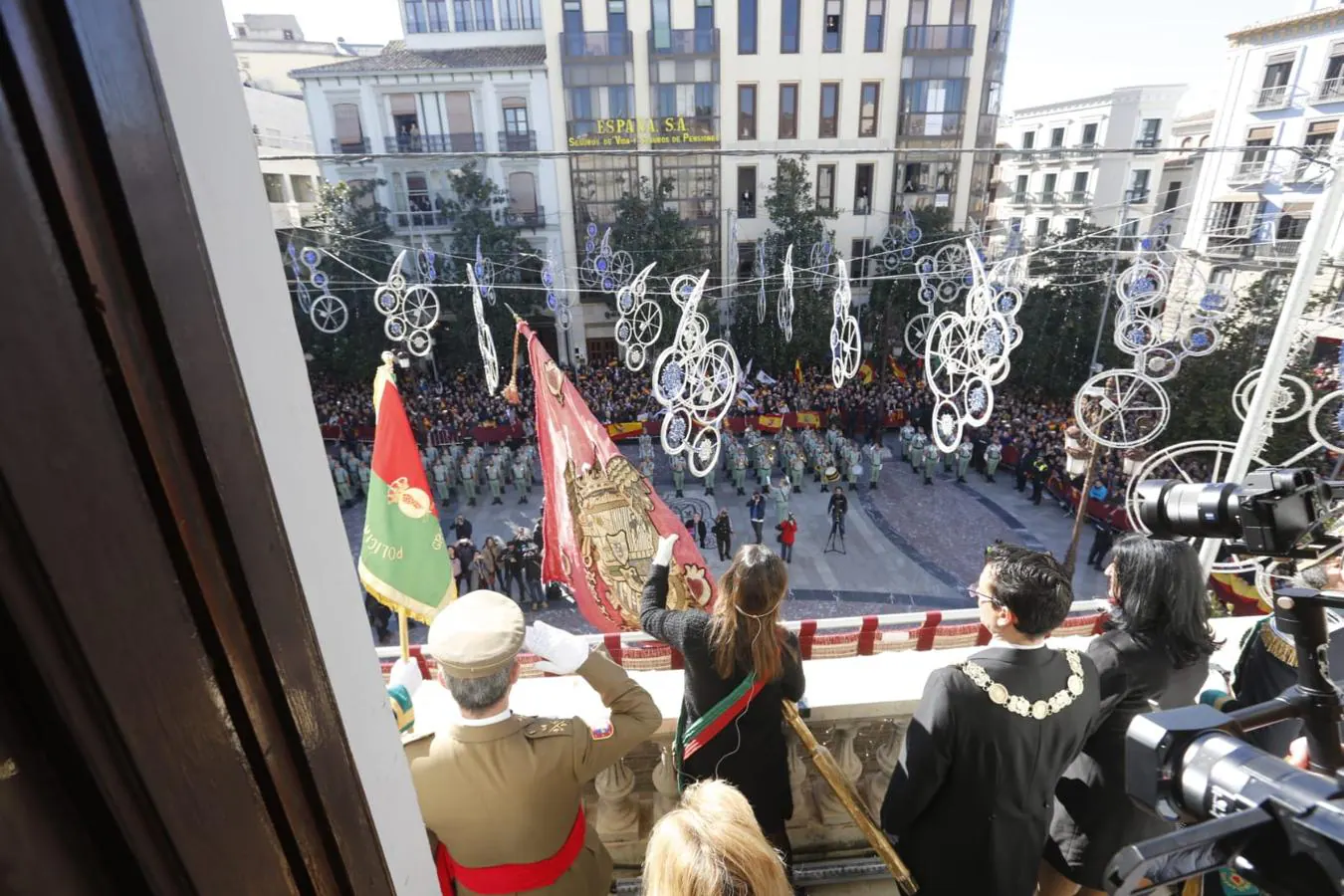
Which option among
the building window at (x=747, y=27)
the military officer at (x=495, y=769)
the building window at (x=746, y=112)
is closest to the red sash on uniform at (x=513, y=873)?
the military officer at (x=495, y=769)

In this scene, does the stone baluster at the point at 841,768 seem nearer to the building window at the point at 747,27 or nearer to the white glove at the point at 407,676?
the white glove at the point at 407,676

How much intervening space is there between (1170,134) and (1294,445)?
21.4 meters

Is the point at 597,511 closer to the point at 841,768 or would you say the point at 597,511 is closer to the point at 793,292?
the point at 841,768

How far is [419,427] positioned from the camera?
14.8m

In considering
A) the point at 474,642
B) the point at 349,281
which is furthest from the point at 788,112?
the point at 474,642

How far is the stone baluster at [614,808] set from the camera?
2.35m

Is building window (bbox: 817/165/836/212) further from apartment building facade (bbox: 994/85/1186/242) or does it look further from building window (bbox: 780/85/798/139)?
apartment building facade (bbox: 994/85/1186/242)

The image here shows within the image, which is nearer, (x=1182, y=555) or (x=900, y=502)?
(x=1182, y=555)

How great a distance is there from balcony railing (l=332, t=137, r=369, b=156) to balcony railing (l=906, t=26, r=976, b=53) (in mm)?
15609

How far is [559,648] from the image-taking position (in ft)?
6.17

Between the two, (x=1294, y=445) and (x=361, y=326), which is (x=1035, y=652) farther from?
(x=361, y=326)

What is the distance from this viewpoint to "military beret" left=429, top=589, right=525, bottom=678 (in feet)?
5.05

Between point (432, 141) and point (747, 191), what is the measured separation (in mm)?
9250

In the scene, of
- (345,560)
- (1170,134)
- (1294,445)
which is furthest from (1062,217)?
(345,560)
